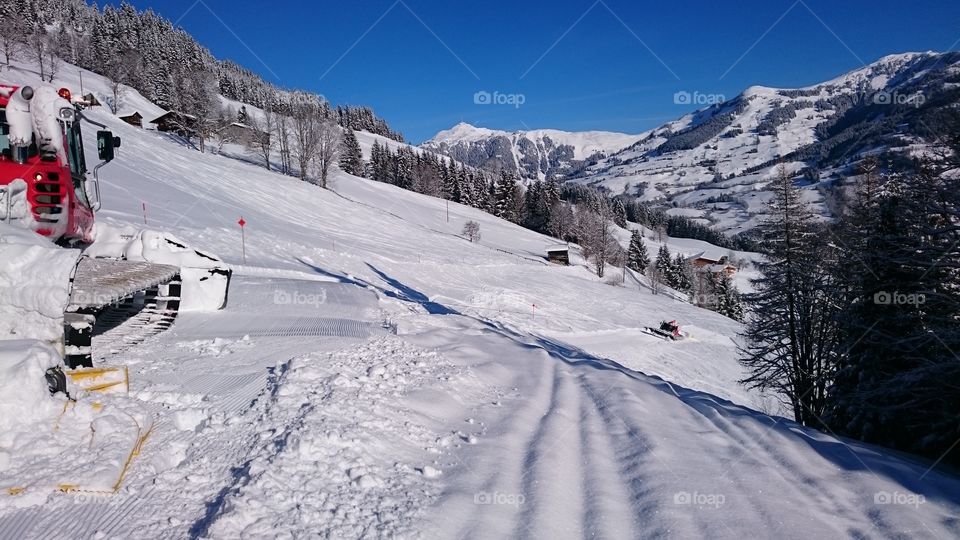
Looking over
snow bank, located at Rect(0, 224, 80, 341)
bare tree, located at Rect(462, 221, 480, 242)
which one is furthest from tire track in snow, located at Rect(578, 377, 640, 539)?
bare tree, located at Rect(462, 221, 480, 242)

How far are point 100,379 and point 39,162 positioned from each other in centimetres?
406

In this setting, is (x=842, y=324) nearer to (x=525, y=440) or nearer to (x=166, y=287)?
(x=525, y=440)

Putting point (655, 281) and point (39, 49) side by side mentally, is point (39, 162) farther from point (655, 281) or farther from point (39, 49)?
point (39, 49)

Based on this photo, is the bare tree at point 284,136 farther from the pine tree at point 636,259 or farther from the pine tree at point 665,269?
the pine tree at point 665,269

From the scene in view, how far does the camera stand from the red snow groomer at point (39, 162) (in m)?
6.30

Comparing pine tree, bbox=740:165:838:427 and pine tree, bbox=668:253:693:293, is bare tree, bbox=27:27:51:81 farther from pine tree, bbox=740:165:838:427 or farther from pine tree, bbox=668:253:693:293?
pine tree, bbox=668:253:693:293

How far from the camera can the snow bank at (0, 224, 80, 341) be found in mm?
4312

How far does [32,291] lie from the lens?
14.3ft

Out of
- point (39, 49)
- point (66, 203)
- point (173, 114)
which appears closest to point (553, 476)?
point (66, 203)

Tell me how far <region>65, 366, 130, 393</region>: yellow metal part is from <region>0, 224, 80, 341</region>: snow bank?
1.31 ft

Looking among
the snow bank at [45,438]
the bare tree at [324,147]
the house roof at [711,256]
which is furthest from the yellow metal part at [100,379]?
the house roof at [711,256]

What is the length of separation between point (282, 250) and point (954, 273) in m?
24.9

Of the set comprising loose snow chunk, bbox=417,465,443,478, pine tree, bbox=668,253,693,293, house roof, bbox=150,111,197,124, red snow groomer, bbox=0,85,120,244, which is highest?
house roof, bbox=150,111,197,124

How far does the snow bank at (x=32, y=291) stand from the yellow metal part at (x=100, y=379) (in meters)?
0.40
